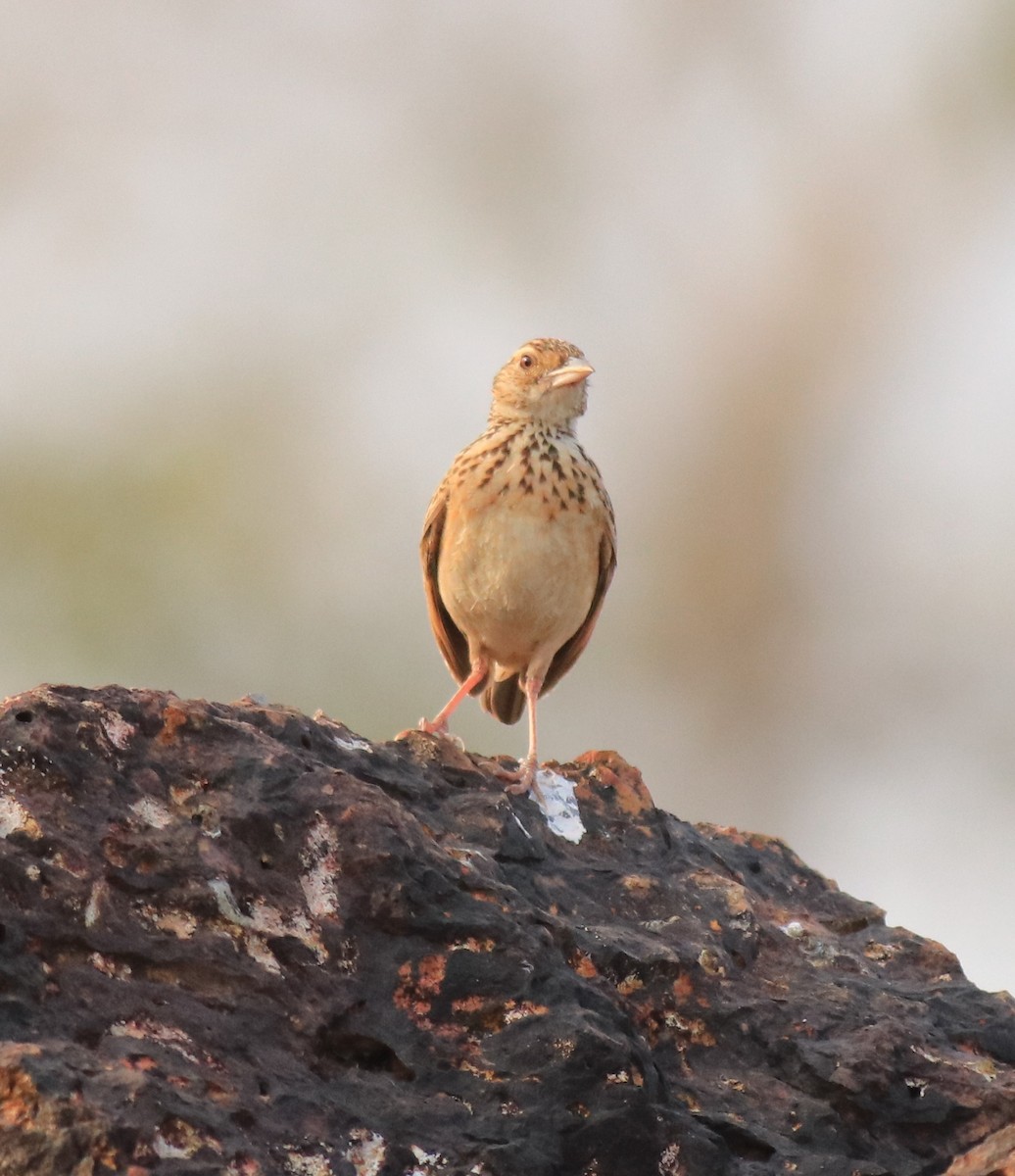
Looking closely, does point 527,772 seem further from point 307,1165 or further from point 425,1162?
point 307,1165

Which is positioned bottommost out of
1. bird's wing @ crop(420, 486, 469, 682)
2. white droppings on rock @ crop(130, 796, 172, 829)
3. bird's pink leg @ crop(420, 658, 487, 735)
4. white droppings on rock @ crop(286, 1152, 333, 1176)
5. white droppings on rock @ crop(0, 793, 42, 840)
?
white droppings on rock @ crop(286, 1152, 333, 1176)

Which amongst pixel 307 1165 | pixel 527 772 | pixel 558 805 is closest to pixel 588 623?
pixel 527 772

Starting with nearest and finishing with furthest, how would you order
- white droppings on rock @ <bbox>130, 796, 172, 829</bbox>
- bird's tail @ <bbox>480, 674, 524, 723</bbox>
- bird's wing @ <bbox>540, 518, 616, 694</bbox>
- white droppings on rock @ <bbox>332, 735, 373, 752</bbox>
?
white droppings on rock @ <bbox>130, 796, 172, 829</bbox> → white droppings on rock @ <bbox>332, 735, 373, 752</bbox> → bird's wing @ <bbox>540, 518, 616, 694</bbox> → bird's tail @ <bbox>480, 674, 524, 723</bbox>

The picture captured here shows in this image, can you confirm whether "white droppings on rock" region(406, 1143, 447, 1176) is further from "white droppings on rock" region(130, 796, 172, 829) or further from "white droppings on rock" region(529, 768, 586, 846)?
"white droppings on rock" region(529, 768, 586, 846)

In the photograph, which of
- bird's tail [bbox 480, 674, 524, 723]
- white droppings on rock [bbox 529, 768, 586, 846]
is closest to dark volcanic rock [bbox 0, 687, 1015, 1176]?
white droppings on rock [bbox 529, 768, 586, 846]

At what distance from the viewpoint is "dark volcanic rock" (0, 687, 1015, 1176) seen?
276cm

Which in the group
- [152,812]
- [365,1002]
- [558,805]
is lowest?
[365,1002]

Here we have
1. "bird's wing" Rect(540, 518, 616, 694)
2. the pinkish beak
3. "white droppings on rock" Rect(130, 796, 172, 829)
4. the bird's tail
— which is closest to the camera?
"white droppings on rock" Rect(130, 796, 172, 829)

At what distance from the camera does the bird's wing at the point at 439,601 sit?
21.7 ft

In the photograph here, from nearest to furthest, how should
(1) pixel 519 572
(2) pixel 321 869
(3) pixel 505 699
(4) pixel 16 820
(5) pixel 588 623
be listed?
(4) pixel 16 820 < (2) pixel 321 869 < (1) pixel 519 572 < (5) pixel 588 623 < (3) pixel 505 699

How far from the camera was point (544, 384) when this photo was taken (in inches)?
269

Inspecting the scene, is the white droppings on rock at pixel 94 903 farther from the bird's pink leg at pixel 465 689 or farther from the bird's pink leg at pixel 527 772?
the bird's pink leg at pixel 465 689

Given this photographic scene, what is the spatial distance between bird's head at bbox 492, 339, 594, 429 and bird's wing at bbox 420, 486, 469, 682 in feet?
1.70

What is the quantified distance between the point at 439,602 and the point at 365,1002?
376 centimetres
